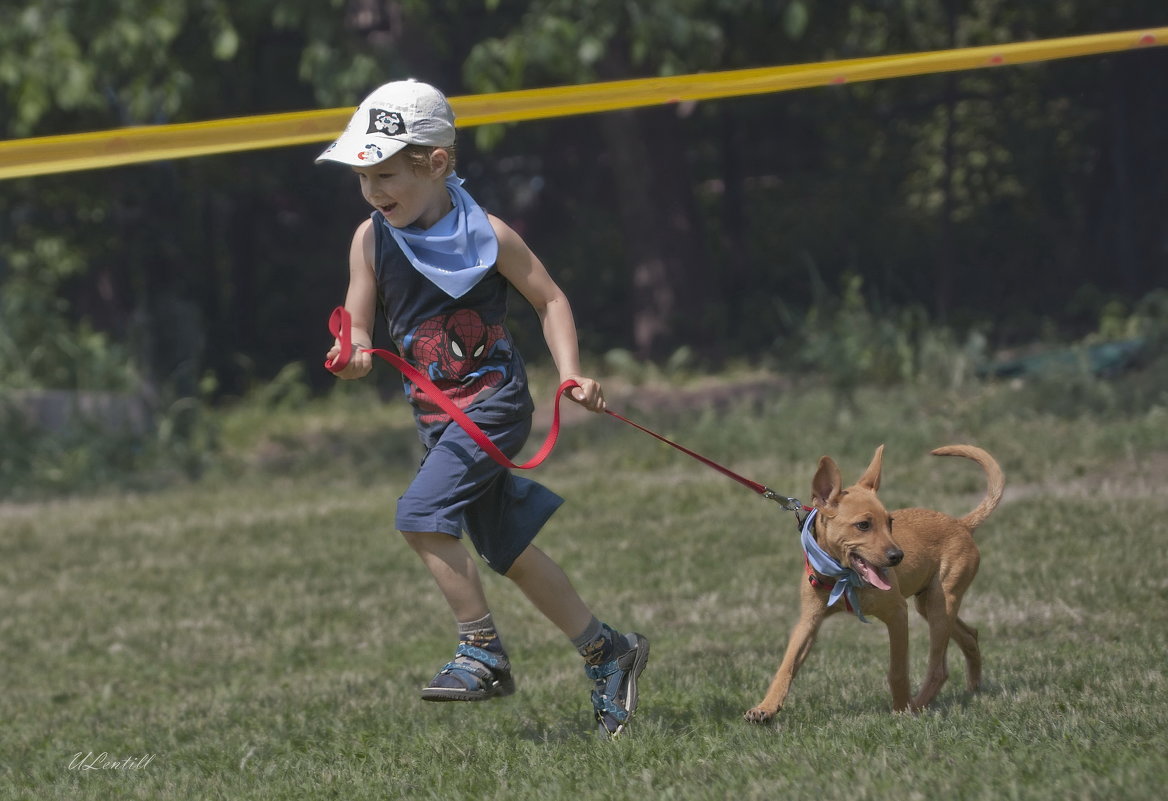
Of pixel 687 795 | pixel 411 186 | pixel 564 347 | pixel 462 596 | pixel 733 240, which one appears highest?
pixel 411 186

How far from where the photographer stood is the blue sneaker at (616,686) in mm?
4766

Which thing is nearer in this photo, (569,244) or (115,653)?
(115,653)

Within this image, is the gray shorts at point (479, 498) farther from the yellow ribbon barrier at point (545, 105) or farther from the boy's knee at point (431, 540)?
the yellow ribbon barrier at point (545, 105)

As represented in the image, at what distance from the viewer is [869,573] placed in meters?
4.38

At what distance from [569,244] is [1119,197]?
6.51 metres

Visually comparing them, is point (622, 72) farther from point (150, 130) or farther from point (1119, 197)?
point (150, 130)

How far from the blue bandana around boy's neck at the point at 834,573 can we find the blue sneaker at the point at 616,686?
2.20ft

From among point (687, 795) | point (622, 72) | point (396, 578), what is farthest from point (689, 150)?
point (687, 795)

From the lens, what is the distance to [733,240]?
1825cm

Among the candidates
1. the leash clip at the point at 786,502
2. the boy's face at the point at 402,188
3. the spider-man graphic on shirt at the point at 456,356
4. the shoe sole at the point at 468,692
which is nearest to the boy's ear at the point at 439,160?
the boy's face at the point at 402,188

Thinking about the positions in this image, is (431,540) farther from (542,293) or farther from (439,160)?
(439,160)

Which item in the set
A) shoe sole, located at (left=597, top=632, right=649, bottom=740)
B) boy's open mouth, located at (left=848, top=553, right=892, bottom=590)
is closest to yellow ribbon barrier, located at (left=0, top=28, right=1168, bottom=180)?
boy's open mouth, located at (left=848, top=553, right=892, bottom=590)

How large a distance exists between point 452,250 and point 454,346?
0.91ft

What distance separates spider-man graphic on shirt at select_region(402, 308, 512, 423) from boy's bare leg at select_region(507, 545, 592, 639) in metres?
0.51
